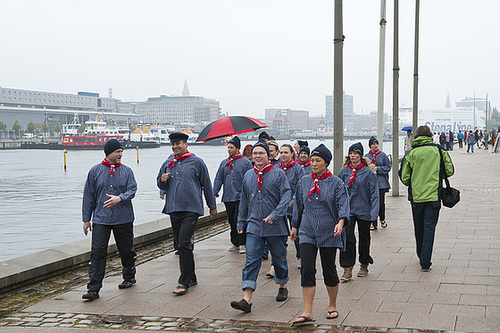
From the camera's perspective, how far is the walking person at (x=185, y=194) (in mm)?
7176

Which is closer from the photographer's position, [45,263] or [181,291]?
[181,291]

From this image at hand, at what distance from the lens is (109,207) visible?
7.15 metres

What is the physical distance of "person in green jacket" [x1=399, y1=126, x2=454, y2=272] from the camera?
7.75 m

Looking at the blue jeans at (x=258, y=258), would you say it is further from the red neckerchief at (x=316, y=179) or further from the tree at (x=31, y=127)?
the tree at (x=31, y=127)

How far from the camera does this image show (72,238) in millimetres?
14742

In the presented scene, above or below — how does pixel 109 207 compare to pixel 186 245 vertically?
above

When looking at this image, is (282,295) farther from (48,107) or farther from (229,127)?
(48,107)

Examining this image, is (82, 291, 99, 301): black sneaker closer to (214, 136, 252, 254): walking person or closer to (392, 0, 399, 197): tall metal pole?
(214, 136, 252, 254): walking person

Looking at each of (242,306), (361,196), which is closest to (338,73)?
(361,196)

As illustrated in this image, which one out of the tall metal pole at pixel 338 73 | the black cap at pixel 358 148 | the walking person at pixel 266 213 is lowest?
the walking person at pixel 266 213

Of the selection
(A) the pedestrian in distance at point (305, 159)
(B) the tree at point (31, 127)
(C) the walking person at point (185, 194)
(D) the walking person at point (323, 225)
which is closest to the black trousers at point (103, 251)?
(C) the walking person at point (185, 194)

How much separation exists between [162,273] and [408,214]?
702cm

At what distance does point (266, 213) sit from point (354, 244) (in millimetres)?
1422

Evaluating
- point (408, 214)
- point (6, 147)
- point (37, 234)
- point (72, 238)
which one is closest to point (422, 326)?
point (408, 214)
